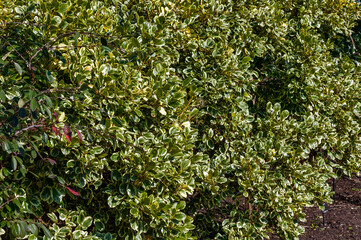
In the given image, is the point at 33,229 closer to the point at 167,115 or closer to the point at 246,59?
the point at 167,115

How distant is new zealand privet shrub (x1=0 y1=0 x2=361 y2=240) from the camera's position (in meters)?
2.29

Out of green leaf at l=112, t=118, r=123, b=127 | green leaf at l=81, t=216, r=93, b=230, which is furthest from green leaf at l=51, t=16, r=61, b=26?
green leaf at l=81, t=216, r=93, b=230

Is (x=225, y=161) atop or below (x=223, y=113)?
below

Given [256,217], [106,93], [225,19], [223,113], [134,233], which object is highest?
[225,19]

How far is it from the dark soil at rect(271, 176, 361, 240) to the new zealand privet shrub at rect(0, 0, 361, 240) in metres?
0.83

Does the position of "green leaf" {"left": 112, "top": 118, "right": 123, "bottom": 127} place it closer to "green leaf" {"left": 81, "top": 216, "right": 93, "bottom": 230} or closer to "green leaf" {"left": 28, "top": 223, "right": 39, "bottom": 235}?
"green leaf" {"left": 81, "top": 216, "right": 93, "bottom": 230}

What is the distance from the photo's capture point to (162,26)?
9.17 feet

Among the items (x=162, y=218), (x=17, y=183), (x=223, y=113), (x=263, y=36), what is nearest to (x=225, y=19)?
(x=263, y=36)

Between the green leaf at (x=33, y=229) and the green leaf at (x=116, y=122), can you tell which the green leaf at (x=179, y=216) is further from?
the green leaf at (x=33, y=229)

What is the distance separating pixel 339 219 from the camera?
4777 millimetres

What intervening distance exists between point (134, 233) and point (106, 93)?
93 cm

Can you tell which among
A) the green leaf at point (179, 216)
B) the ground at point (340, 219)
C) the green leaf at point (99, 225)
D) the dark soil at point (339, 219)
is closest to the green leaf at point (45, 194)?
the green leaf at point (99, 225)

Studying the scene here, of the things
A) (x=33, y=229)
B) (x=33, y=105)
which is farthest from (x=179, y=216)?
(x=33, y=105)

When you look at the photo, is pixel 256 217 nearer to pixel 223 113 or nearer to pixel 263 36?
pixel 223 113
